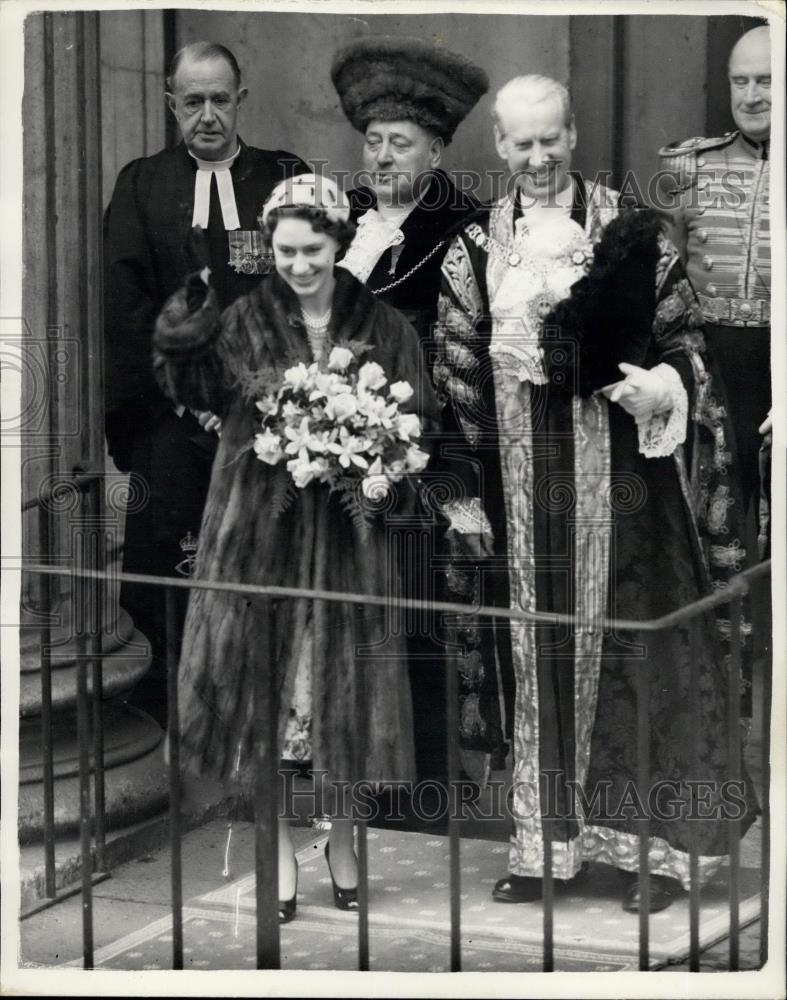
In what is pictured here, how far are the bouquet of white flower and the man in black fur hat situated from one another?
0.58ft

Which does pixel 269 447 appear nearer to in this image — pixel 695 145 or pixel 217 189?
pixel 217 189

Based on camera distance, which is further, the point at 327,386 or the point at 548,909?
the point at 327,386

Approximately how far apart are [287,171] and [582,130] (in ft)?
3.13

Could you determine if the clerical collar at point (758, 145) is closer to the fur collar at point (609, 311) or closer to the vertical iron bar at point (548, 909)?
the fur collar at point (609, 311)

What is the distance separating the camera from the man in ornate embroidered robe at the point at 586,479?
6.81 metres

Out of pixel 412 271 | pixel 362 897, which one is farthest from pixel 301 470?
pixel 362 897

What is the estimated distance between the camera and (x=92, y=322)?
23.0 ft

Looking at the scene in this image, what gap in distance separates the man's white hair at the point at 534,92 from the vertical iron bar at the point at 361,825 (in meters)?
1.68

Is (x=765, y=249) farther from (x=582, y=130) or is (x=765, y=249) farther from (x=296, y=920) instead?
(x=296, y=920)

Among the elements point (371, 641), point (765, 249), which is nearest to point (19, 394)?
point (371, 641)

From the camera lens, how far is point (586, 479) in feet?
22.6

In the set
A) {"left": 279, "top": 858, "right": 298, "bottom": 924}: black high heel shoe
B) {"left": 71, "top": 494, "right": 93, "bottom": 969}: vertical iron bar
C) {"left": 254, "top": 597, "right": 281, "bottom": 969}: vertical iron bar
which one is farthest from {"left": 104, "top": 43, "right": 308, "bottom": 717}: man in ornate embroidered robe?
{"left": 279, "top": 858, "right": 298, "bottom": 924}: black high heel shoe

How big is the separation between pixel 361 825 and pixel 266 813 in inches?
11.2

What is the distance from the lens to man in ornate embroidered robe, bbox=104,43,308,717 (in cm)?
693
